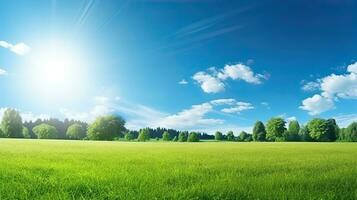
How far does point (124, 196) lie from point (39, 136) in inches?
5488

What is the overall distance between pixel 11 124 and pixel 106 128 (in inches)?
1307

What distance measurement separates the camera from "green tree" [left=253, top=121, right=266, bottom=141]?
142 m

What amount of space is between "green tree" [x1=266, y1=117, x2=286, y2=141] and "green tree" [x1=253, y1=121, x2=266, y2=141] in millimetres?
4457

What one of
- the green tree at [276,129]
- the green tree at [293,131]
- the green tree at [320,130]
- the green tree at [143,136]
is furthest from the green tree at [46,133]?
the green tree at [320,130]

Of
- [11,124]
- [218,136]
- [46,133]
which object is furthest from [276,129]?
[11,124]

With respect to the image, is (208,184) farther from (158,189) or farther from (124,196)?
(124,196)

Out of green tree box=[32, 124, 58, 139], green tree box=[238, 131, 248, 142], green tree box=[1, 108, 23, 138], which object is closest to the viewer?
green tree box=[1, 108, 23, 138]

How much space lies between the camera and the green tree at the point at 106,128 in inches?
4808

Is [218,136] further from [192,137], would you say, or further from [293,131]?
[293,131]

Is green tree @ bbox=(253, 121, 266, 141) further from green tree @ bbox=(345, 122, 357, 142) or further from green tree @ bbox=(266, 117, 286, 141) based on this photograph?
green tree @ bbox=(345, 122, 357, 142)

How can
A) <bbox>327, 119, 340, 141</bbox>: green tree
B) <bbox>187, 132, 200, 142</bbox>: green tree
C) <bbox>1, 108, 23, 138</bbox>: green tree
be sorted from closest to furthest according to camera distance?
1. <bbox>1, 108, 23, 138</bbox>: green tree
2. <bbox>327, 119, 340, 141</bbox>: green tree
3. <bbox>187, 132, 200, 142</bbox>: green tree

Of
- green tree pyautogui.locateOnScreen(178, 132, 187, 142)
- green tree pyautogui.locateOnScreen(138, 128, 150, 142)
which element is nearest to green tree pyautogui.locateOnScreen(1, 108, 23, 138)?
green tree pyautogui.locateOnScreen(138, 128, 150, 142)

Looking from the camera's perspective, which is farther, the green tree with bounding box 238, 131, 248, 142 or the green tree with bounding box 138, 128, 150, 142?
the green tree with bounding box 238, 131, 248, 142

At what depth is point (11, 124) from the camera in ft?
397
